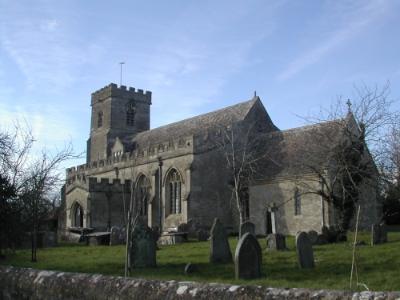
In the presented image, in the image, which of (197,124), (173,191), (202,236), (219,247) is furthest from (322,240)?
(197,124)

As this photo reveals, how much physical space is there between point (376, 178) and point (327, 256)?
33.4ft

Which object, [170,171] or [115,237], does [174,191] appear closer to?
[170,171]

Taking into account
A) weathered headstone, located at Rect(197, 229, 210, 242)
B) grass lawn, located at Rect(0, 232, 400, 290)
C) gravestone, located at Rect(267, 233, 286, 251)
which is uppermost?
weathered headstone, located at Rect(197, 229, 210, 242)

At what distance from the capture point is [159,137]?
43.4 m

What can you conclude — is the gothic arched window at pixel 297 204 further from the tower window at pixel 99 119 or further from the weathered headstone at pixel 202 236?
the tower window at pixel 99 119

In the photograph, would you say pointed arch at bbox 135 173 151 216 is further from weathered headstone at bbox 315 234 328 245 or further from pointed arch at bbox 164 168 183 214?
weathered headstone at bbox 315 234 328 245

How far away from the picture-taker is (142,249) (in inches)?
560

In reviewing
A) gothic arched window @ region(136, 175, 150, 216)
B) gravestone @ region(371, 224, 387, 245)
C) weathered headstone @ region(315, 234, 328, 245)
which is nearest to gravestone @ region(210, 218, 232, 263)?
weathered headstone @ region(315, 234, 328, 245)

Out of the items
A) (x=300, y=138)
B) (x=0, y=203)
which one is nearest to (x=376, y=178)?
(x=300, y=138)

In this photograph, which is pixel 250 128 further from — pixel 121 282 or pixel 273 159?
pixel 121 282

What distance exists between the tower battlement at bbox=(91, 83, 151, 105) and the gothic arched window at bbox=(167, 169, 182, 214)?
57.8ft

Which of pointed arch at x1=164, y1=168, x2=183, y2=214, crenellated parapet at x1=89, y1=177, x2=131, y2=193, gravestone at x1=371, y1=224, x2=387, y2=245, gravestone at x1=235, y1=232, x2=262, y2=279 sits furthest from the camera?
crenellated parapet at x1=89, y1=177, x2=131, y2=193

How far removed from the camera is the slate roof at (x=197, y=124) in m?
36.8

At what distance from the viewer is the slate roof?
36.8m
